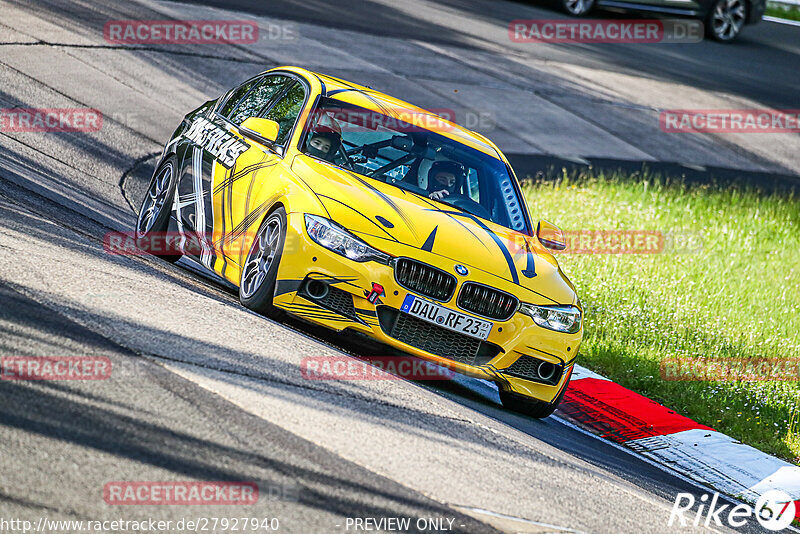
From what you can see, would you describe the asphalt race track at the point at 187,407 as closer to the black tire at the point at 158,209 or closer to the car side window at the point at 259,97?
the black tire at the point at 158,209

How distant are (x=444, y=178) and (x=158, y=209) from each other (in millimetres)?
2465

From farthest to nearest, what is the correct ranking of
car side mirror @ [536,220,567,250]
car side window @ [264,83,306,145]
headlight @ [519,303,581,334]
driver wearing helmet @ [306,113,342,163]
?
car side mirror @ [536,220,567,250], car side window @ [264,83,306,145], driver wearing helmet @ [306,113,342,163], headlight @ [519,303,581,334]

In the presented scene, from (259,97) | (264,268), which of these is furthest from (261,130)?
(264,268)

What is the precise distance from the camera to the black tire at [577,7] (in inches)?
983

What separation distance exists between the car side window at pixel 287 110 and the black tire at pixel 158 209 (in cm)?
103

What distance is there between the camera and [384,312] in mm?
6781

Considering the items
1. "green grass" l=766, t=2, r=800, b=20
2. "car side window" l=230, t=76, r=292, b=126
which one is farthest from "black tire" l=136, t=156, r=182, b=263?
"green grass" l=766, t=2, r=800, b=20

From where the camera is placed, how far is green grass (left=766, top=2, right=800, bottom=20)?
31.7 m

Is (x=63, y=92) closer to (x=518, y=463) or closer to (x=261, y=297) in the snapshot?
(x=261, y=297)

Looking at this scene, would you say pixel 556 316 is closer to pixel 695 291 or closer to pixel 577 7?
→ pixel 695 291

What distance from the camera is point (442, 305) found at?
6.82m

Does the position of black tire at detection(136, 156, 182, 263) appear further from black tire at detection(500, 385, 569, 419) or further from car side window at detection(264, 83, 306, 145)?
black tire at detection(500, 385, 569, 419)

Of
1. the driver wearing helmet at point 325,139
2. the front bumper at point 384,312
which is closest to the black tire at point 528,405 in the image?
the front bumper at point 384,312

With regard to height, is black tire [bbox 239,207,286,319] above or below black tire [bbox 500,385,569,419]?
above
